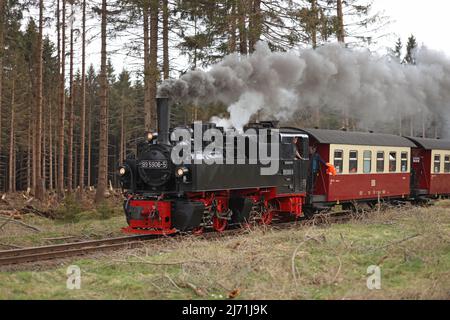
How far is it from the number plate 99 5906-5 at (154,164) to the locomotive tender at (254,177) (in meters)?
0.02

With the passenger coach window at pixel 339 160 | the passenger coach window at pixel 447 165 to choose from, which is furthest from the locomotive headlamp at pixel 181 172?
the passenger coach window at pixel 447 165

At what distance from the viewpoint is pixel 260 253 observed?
8.88 m

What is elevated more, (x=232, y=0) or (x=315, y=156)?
(x=232, y=0)

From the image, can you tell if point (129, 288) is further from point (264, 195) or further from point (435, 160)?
point (435, 160)

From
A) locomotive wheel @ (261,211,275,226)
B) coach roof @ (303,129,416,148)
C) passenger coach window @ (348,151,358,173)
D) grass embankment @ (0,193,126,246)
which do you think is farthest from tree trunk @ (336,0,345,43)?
grass embankment @ (0,193,126,246)

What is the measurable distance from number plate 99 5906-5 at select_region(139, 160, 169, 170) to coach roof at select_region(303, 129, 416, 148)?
5346 millimetres

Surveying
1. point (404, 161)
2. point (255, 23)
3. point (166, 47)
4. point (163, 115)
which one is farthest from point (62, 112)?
point (404, 161)

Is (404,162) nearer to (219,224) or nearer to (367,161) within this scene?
(367,161)

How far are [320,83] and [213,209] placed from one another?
751 cm

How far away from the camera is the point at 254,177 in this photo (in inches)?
525

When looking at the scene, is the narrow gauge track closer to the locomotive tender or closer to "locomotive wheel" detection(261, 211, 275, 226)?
the locomotive tender

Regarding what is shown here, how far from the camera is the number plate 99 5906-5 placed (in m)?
12.0

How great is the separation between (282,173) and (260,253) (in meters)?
5.55

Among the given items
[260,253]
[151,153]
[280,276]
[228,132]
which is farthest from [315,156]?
[280,276]
